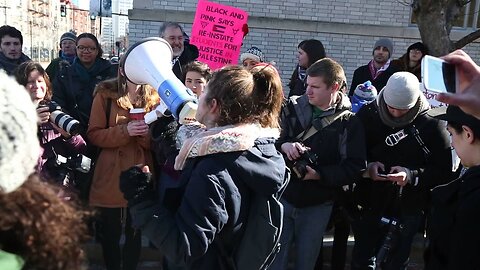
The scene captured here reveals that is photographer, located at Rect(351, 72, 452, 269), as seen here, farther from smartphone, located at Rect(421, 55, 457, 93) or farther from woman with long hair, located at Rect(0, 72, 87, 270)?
woman with long hair, located at Rect(0, 72, 87, 270)

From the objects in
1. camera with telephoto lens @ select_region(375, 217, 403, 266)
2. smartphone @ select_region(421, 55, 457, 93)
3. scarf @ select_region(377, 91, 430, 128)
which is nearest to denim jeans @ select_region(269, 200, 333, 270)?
camera with telephoto lens @ select_region(375, 217, 403, 266)

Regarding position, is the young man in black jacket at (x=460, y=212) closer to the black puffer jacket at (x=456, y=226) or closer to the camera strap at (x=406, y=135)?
the black puffer jacket at (x=456, y=226)

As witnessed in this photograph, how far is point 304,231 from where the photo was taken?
340 cm

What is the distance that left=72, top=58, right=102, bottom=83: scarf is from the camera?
13.0 ft

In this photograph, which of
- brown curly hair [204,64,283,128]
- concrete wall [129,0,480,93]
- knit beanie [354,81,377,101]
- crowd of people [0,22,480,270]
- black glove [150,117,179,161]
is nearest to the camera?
crowd of people [0,22,480,270]

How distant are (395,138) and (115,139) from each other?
192cm

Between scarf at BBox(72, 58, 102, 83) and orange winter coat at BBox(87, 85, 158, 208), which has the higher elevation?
scarf at BBox(72, 58, 102, 83)

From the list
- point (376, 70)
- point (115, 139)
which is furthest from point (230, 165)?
point (376, 70)

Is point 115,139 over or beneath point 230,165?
beneath

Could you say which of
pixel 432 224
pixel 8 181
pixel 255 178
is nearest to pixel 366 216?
pixel 432 224

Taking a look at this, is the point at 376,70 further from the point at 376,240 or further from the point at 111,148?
the point at 111,148

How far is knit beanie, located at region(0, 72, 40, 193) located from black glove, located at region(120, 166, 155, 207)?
0.96 metres

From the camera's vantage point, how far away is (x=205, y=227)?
78.1 inches

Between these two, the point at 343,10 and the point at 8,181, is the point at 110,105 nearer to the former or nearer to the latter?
the point at 8,181
